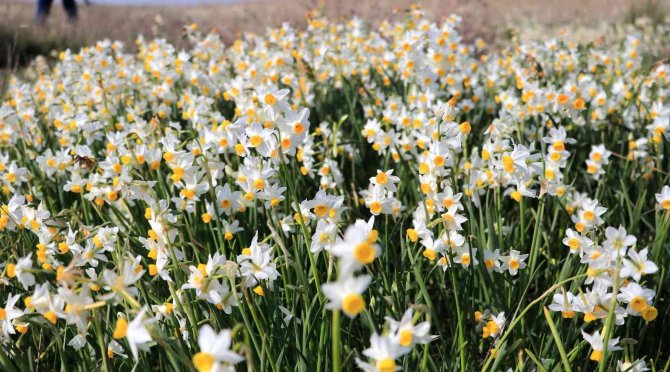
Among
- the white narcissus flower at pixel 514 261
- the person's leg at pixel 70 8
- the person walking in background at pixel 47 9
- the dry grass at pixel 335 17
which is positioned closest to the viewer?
the white narcissus flower at pixel 514 261

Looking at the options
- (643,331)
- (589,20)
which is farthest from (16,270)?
(589,20)

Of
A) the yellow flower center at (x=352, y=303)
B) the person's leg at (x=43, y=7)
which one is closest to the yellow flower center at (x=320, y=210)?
the yellow flower center at (x=352, y=303)

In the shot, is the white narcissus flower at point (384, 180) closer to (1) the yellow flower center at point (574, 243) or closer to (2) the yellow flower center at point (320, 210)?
(2) the yellow flower center at point (320, 210)

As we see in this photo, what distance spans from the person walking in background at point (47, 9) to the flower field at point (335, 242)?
10534 millimetres

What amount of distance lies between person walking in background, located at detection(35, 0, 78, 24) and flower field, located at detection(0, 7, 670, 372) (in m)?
10.5

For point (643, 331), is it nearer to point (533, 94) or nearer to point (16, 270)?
point (533, 94)

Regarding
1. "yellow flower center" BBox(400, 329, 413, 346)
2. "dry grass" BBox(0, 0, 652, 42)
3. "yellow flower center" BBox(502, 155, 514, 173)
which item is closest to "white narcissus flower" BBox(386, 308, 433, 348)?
"yellow flower center" BBox(400, 329, 413, 346)

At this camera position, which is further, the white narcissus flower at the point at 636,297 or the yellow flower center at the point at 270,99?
the yellow flower center at the point at 270,99

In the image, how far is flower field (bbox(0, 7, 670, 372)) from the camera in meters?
1.49

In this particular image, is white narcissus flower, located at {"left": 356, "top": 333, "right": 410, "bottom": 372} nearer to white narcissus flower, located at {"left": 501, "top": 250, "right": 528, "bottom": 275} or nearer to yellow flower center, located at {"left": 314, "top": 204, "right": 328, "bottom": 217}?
yellow flower center, located at {"left": 314, "top": 204, "right": 328, "bottom": 217}

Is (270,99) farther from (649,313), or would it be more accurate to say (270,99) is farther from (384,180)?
→ (649,313)

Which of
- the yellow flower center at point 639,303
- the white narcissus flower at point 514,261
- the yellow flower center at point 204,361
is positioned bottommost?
the white narcissus flower at point 514,261

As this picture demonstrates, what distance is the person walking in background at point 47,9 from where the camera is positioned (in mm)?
12969

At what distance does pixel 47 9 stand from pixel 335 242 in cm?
1470
